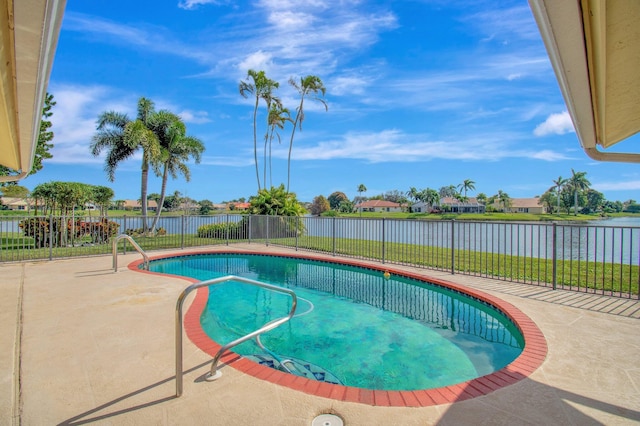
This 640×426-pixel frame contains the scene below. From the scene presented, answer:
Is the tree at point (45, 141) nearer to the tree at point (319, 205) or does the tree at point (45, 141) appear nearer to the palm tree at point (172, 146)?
the palm tree at point (172, 146)

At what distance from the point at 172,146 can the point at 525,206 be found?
102451 mm

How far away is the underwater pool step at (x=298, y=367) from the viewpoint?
3521 millimetres

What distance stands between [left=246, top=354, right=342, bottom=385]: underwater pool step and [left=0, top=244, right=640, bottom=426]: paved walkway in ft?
2.67

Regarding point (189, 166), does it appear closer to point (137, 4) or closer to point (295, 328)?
point (137, 4)


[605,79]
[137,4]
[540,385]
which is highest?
[137,4]

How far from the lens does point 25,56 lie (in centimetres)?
150

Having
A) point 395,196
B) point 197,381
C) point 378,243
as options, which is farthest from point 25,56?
point 395,196

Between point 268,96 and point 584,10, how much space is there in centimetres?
2271

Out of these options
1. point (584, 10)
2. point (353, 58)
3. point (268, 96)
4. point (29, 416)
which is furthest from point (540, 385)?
point (268, 96)

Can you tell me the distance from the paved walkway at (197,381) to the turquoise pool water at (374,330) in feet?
2.39

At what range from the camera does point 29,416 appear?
2.29 m

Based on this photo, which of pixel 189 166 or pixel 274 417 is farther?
pixel 189 166

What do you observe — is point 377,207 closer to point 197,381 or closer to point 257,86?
point 257,86

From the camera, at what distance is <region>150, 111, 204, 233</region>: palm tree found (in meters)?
18.5
